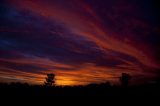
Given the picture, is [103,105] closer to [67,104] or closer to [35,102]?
[67,104]

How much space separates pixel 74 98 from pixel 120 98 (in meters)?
4.70

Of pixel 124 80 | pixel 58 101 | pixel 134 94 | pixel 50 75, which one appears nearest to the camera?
pixel 58 101

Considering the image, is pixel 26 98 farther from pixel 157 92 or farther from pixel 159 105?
pixel 157 92

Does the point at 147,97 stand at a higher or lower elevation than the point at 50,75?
lower

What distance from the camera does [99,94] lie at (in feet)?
59.1

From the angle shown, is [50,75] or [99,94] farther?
[50,75]

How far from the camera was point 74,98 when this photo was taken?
16891 mm

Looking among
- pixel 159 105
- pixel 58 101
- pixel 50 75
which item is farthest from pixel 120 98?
pixel 50 75

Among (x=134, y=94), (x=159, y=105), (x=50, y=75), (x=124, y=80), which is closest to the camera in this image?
(x=159, y=105)

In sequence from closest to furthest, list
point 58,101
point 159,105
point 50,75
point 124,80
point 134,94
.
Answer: point 159,105
point 58,101
point 134,94
point 124,80
point 50,75

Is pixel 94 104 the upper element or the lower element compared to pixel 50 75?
lower

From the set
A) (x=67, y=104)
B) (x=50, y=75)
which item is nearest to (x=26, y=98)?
(x=67, y=104)

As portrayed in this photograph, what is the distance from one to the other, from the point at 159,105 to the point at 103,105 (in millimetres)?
5055

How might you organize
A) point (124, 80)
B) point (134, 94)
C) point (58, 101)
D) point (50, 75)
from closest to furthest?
1. point (58, 101)
2. point (134, 94)
3. point (124, 80)
4. point (50, 75)
